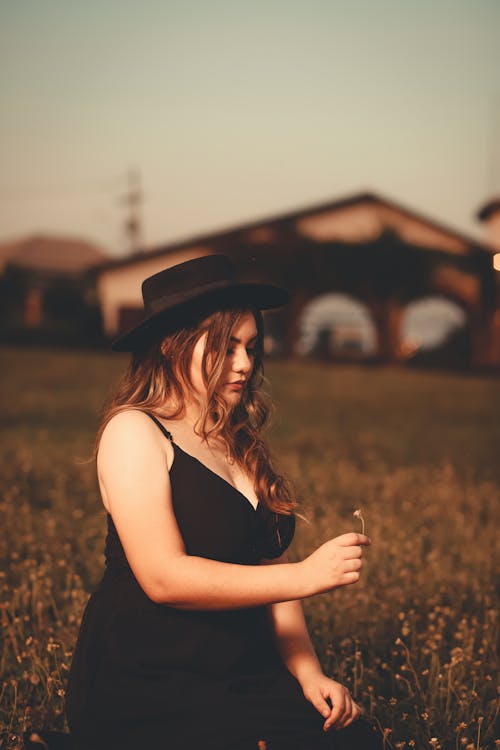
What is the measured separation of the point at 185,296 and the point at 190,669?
109 centimetres

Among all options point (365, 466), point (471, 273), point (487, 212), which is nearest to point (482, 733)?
point (365, 466)

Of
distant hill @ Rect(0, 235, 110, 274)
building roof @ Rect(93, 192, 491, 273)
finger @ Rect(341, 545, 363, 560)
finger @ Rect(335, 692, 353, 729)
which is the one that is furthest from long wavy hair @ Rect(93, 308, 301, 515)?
distant hill @ Rect(0, 235, 110, 274)

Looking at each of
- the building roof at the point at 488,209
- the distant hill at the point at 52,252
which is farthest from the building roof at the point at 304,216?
the distant hill at the point at 52,252

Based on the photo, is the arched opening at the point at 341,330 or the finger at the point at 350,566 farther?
the arched opening at the point at 341,330

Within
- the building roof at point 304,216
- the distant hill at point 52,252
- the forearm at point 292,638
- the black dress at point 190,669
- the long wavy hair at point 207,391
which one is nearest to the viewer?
the black dress at point 190,669

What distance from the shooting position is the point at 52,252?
226 feet

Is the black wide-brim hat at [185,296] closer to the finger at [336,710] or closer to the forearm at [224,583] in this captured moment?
the forearm at [224,583]

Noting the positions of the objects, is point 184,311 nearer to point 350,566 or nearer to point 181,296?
point 181,296

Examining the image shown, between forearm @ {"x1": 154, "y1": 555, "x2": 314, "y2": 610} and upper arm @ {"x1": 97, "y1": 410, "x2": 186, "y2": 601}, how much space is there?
0.04m

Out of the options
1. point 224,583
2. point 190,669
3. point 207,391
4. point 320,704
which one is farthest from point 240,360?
point 320,704

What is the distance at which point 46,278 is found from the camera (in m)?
48.8

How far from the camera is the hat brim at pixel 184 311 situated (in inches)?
97.0

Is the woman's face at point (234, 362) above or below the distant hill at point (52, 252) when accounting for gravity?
below

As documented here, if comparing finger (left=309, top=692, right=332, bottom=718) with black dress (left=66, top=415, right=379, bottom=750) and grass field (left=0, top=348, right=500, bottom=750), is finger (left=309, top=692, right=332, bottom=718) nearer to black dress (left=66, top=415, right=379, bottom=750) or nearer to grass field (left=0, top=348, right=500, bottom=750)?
black dress (left=66, top=415, right=379, bottom=750)
